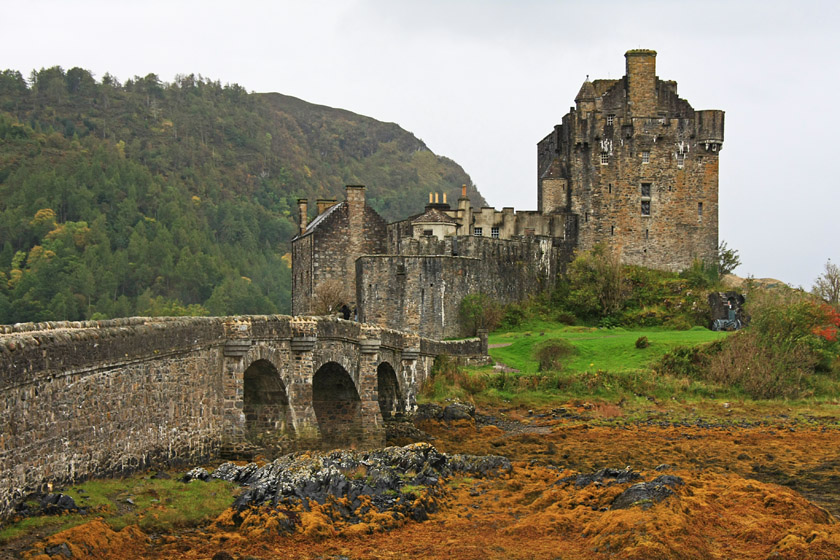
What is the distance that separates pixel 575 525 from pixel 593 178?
42887 millimetres

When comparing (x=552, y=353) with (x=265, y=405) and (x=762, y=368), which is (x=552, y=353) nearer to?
(x=762, y=368)

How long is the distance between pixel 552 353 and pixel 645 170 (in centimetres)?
2097

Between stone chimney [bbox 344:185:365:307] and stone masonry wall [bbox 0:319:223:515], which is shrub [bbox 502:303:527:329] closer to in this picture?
stone chimney [bbox 344:185:365:307]

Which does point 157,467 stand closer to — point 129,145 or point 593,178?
point 593,178

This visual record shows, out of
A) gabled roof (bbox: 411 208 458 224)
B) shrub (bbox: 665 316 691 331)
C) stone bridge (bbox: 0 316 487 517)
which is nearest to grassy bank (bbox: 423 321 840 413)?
stone bridge (bbox: 0 316 487 517)

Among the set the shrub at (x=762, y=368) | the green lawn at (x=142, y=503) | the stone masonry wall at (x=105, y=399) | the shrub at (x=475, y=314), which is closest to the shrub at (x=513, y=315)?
the shrub at (x=475, y=314)

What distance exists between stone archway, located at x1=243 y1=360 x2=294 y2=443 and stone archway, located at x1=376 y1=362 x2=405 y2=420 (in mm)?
8089

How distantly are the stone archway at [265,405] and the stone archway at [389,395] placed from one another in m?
8.09

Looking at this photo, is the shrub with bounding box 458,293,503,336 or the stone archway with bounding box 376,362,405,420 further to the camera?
the shrub with bounding box 458,293,503,336

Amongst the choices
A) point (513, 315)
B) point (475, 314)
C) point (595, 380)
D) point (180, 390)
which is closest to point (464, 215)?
point (513, 315)

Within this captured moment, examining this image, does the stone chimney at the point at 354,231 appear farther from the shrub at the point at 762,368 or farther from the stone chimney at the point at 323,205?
the shrub at the point at 762,368

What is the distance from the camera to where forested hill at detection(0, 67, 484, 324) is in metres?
99.9

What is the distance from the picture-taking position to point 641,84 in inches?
2438

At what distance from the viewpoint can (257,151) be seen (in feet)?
531
